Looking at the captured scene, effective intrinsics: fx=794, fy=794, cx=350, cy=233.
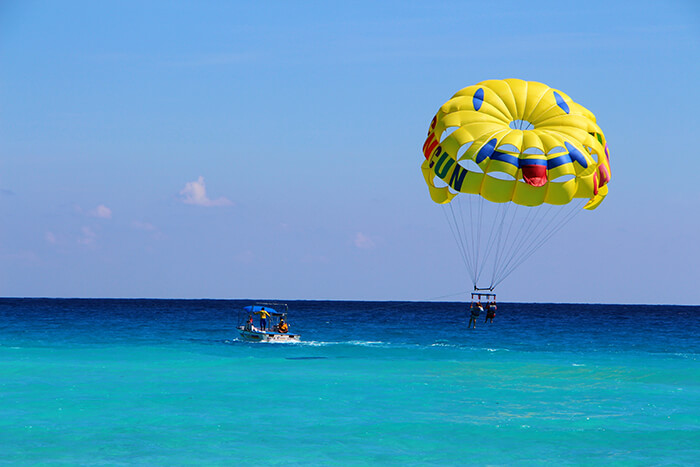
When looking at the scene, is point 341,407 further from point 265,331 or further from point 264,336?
point 265,331

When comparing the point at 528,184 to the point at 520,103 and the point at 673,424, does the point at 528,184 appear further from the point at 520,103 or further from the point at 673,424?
the point at 673,424

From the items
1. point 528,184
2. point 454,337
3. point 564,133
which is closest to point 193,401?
point 528,184

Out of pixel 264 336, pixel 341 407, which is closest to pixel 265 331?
pixel 264 336

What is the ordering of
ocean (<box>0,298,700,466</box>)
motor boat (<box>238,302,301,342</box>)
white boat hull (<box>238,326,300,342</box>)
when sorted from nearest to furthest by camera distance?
ocean (<box>0,298,700,466</box>), motor boat (<box>238,302,301,342</box>), white boat hull (<box>238,326,300,342</box>)

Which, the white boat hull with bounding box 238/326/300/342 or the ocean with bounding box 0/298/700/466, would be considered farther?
the white boat hull with bounding box 238/326/300/342

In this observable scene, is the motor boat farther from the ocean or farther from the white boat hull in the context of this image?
the ocean

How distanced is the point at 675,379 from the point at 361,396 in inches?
550

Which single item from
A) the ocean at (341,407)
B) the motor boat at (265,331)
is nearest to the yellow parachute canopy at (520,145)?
the ocean at (341,407)

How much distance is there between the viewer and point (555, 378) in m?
31.2

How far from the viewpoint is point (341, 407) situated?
22.8m

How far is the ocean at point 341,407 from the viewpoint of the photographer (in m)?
17.3

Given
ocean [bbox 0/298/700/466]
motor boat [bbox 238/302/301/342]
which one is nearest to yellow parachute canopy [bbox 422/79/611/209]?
ocean [bbox 0/298/700/466]

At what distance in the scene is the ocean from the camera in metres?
17.3

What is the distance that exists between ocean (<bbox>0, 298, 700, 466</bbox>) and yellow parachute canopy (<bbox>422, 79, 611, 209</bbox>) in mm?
6312
